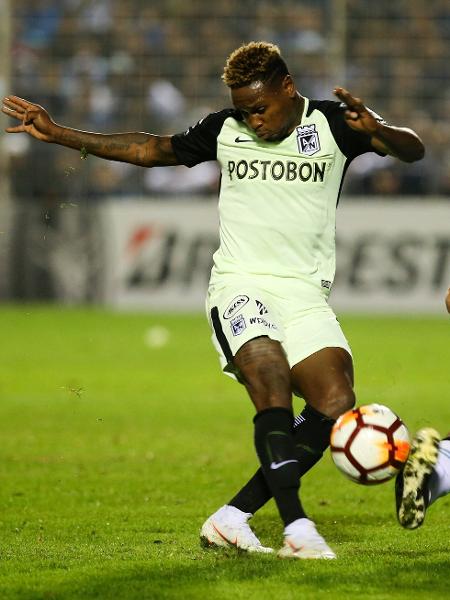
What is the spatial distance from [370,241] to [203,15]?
270 inches

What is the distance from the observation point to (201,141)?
5.84m

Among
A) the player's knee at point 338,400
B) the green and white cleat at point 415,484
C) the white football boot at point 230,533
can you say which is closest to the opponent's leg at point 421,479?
the green and white cleat at point 415,484

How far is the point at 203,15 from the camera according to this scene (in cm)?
2616

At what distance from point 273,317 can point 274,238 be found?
1.22 feet

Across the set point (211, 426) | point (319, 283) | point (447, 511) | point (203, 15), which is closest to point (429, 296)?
point (203, 15)

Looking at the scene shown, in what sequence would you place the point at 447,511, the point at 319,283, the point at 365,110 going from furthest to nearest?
the point at 447,511 → the point at 319,283 → the point at 365,110

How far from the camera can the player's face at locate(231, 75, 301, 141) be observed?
18.0ft

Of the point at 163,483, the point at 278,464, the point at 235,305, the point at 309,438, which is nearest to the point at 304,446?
the point at 309,438

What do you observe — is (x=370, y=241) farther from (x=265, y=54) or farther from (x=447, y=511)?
(x=265, y=54)

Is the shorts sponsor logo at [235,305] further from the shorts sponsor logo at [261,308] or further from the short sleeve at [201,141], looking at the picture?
the short sleeve at [201,141]

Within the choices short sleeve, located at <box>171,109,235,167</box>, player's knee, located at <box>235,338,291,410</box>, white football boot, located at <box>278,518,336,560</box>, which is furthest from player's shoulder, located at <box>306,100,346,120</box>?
white football boot, located at <box>278,518,336,560</box>

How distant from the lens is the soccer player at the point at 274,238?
5.34m

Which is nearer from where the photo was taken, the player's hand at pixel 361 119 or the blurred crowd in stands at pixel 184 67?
the player's hand at pixel 361 119

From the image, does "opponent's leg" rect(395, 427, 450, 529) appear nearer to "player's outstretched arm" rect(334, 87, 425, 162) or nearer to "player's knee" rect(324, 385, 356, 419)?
"player's knee" rect(324, 385, 356, 419)
